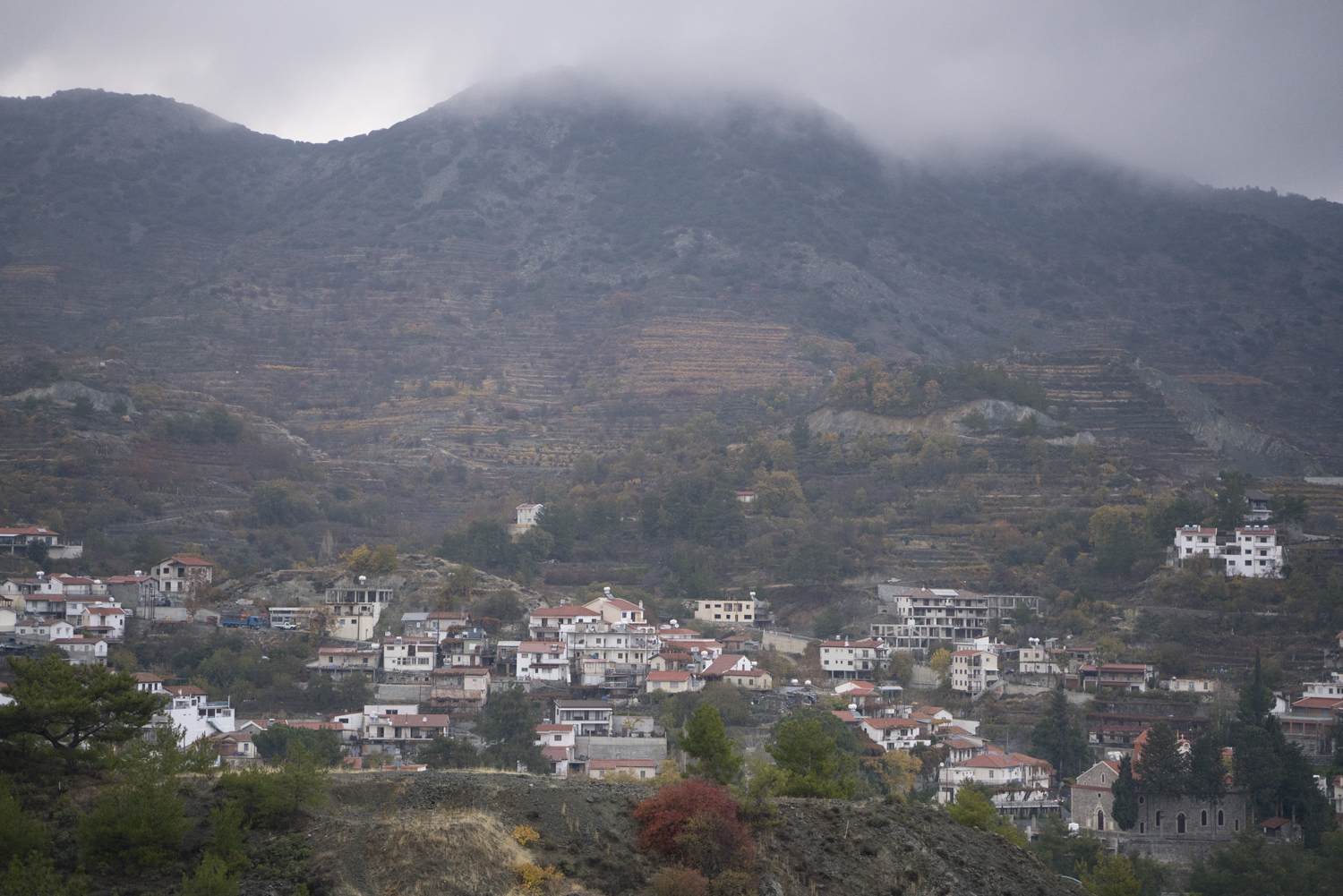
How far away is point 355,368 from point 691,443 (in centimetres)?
3664

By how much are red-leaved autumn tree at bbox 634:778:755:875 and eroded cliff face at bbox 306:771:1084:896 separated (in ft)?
0.82

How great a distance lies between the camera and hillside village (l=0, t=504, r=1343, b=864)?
4172 cm

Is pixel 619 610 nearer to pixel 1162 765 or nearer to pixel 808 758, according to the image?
pixel 1162 765

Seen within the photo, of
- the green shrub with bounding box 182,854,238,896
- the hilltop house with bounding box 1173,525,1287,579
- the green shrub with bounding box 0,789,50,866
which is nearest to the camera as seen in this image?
the green shrub with bounding box 182,854,238,896

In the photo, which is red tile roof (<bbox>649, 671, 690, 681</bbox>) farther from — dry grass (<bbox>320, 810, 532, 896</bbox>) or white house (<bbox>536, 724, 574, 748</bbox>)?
dry grass (<bbox>320, 810, 532, 896</bbox>)

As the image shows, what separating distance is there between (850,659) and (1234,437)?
145 feet

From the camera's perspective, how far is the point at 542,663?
5216 centimetres

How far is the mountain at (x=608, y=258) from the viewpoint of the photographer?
111m

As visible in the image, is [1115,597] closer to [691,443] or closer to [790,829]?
[691,443]

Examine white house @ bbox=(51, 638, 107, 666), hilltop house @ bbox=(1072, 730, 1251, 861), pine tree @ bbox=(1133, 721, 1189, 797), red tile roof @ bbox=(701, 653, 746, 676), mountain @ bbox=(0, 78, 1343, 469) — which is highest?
Answer: mountain @ bbox=(0, 78, 1343, 469)

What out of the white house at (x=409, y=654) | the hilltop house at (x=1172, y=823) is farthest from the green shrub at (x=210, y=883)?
the white house at (x=409, y=654)

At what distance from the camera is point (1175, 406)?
88438 millimetres

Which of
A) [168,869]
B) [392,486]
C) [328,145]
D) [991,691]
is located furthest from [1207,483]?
[328,145]

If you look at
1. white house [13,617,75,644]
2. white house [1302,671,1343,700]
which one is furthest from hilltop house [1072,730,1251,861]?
white house [13,617,75,644]
